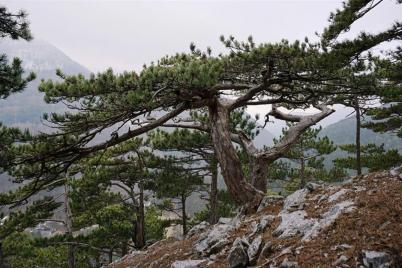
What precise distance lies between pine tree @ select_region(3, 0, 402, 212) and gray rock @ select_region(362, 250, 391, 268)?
4.48 metres

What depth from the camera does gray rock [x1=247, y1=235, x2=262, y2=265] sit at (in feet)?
24.7

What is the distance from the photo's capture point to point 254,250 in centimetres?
773

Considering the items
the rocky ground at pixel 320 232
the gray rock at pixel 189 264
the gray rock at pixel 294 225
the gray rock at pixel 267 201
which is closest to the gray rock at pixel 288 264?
the rocky ground at pixel 320 232

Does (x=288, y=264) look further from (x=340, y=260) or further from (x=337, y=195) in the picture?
(x=337, y=195)

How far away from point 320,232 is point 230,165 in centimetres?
448

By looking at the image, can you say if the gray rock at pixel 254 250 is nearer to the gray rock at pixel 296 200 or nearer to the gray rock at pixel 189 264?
the gray rock at pixel 189 264

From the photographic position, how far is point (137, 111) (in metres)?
9.31

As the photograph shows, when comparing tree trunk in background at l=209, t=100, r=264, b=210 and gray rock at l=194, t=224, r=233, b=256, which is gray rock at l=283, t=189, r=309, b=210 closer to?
tree trunk in background at l=209, t=100, r=264, b=210

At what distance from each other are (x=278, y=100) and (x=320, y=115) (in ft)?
7.22

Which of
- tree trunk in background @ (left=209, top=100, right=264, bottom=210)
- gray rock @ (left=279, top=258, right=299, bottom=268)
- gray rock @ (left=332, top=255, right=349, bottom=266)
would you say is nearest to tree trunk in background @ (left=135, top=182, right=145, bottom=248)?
tree trunk in background @ (left=209, top=100, right=264, bottom=210)

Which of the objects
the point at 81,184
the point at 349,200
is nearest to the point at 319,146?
the point at 81,184

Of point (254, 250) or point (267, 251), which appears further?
point (254, 250)

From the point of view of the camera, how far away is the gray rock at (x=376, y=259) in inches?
222

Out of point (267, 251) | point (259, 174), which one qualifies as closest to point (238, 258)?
point (267, 251)
